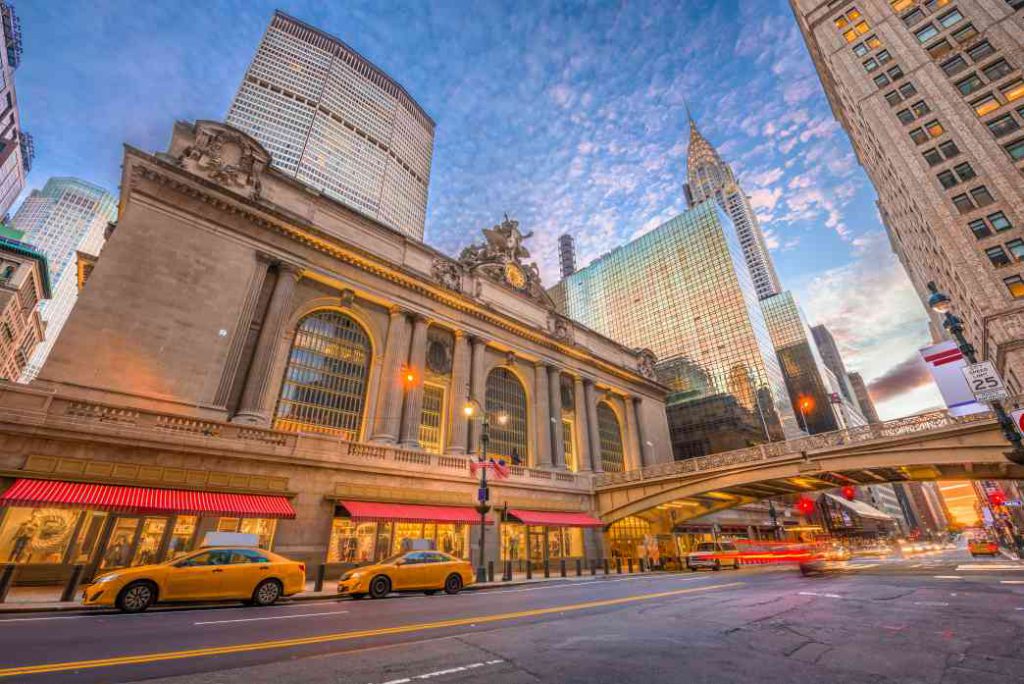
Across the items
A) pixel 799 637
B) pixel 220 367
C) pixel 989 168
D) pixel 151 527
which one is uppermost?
pixel 989 168

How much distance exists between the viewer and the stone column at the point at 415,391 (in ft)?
82.9

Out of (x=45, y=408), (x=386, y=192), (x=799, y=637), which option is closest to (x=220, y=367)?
(x=45, y=408)

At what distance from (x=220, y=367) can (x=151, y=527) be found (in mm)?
7351

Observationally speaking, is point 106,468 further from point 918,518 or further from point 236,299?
point 918,518

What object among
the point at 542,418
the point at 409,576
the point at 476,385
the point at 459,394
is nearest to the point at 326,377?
the point at 459,394

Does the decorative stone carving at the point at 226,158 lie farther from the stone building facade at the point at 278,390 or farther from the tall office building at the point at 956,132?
the tall office building at the point at 956,132

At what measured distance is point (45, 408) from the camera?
14773mm

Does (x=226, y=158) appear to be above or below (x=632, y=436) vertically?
above

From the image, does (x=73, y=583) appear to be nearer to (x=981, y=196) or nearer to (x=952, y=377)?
(x=952, y=377)

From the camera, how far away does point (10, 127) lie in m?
62.9

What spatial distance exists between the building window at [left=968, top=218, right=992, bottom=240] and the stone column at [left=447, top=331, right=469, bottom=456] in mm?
38403

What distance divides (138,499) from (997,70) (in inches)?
2390

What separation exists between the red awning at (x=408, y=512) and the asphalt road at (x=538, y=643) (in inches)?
379

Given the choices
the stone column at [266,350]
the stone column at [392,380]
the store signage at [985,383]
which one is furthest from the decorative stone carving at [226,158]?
the store signage at [985,383]
